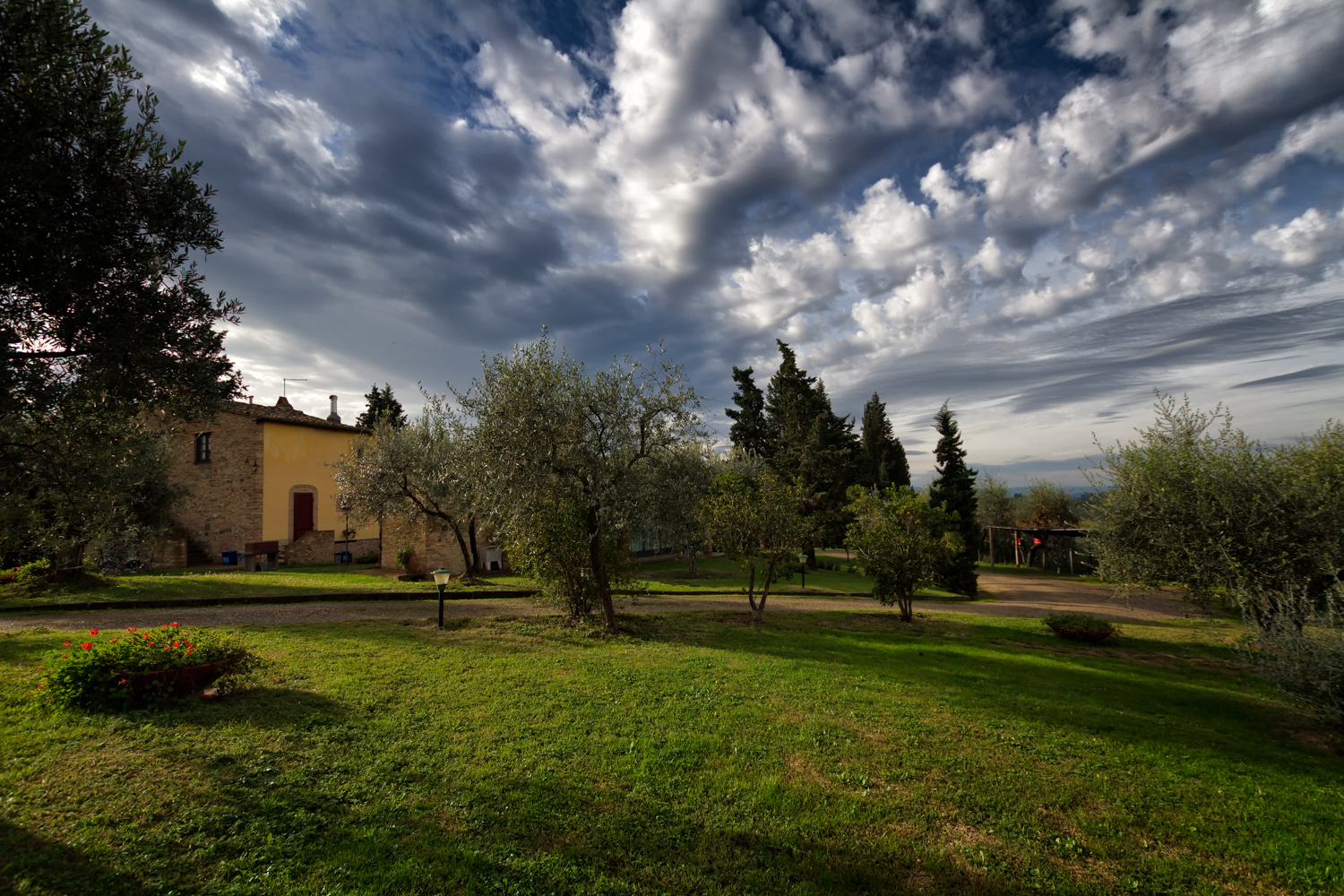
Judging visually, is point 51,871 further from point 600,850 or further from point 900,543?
point 900,543

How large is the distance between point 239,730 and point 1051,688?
12.0 metres

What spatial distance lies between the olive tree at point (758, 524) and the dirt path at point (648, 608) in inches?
143

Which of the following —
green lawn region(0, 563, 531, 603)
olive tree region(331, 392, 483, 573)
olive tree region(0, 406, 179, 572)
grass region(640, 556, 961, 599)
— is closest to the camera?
olive tree region(0, 406, 179, 572)

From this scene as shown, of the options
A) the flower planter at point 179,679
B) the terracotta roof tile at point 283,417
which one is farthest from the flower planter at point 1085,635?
the terracotta roof tile at point 283,417

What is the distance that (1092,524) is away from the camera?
1461 cm

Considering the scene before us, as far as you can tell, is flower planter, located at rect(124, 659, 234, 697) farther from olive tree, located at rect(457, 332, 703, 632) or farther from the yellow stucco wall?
the yellow stucco wall

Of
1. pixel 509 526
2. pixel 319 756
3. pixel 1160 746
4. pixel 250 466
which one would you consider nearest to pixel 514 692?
pixel 319 756

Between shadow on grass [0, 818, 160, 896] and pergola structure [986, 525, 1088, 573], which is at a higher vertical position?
shadow on grass [0, 818, 160, 896]

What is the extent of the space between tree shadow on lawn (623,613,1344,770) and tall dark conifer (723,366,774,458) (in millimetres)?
26891

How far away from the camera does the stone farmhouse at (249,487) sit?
26.7 meters

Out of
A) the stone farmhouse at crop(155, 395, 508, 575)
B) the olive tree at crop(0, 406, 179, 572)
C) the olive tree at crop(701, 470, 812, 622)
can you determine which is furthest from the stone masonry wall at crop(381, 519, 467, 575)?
the olive tree at crop(701, 470, 812, 622)

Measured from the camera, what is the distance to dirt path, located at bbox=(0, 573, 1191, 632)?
11750 millimetres

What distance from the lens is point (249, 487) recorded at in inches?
1054

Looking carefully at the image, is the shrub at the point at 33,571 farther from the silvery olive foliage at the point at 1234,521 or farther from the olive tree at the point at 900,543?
the silvery olive foliage at the point at 1234,521
